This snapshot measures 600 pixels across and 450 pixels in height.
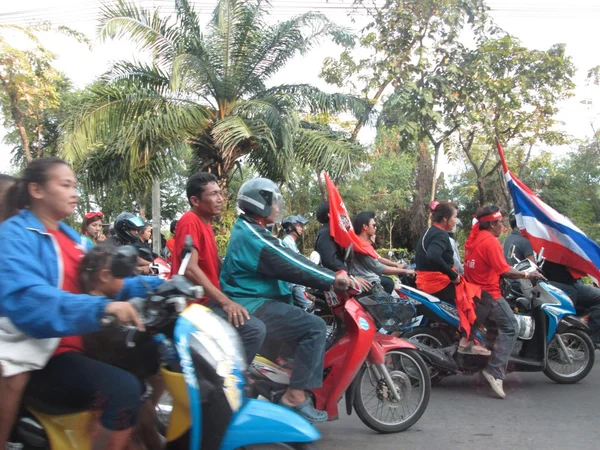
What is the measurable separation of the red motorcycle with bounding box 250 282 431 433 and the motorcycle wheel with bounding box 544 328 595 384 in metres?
2.17

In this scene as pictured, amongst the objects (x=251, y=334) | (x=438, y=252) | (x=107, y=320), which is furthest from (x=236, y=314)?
(x=438, y=252)

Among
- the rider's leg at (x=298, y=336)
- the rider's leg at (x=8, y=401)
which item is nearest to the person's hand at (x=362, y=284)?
the rider's leg at (x=298, y=336)

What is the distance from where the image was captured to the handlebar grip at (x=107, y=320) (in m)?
2.40

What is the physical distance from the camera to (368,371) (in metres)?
4.61

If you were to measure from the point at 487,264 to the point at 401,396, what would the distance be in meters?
1.85

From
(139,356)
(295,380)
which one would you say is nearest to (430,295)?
(295,380)

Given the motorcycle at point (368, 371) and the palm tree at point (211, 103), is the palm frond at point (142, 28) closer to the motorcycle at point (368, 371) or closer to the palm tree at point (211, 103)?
the palm tree at point (211, 103)

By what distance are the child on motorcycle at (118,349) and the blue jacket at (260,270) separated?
0.96 meters

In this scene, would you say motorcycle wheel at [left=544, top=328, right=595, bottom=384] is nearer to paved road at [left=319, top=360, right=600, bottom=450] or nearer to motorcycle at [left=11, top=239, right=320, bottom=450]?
paved road at [left=319, top=360, right=600, bottom=450]

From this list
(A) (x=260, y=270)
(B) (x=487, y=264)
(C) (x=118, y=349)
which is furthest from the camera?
(B) (x=487, y=264)

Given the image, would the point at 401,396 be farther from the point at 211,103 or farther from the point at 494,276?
the point at 211,103

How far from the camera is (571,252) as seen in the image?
22.0ft

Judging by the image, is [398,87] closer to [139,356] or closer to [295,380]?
[295,380]

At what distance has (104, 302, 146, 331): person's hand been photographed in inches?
94.6
